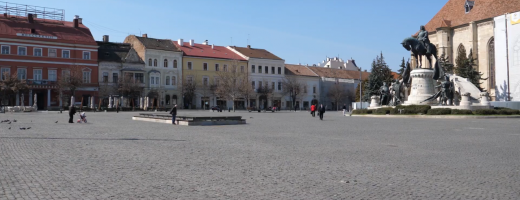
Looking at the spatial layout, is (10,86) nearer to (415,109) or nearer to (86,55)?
(86,55)

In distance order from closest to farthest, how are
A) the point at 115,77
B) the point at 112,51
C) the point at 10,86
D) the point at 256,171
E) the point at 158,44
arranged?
the point at 256,171 < the point at 10,86 < the point at 115,77 < the point at 112,51 < the point at 158,44

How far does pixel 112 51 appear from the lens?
225ft

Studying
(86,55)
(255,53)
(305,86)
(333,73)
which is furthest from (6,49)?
(333,73)

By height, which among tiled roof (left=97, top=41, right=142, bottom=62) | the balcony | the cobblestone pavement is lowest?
the cobblestone pavement

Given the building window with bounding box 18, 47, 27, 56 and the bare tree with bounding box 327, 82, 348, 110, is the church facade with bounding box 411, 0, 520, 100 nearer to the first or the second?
the bare tree with bounding box 327, 82, 348, 110

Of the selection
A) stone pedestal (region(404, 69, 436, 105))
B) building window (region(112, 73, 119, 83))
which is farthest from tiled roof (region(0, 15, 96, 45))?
stone pedestal (region(404, 69, 436, 105))

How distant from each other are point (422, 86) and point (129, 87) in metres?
38.9

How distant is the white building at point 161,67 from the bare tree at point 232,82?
261 inches

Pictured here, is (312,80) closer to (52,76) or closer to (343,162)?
(52,76)

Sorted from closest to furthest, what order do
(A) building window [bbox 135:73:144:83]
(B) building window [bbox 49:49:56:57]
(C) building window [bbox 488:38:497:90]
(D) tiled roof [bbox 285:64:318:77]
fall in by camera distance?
(C) building window [bbox 488:38:497:90] → (B) building window [bbox 49:49:56:57] → (A) building window [bbox 135:73:144:83] → (D) tiled roof [bbox 285:64:318:77]

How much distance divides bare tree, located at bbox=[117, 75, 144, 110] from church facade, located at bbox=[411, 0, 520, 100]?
142 feet

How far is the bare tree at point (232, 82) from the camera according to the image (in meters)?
68.8

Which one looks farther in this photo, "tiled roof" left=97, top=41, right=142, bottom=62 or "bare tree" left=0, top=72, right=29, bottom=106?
"tiled roof" left=97, top=41, right=142, bottom=62

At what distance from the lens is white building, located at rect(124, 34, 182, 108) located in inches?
2776
